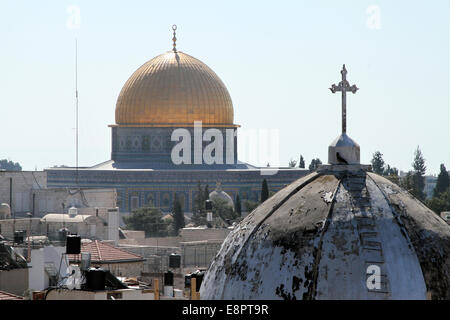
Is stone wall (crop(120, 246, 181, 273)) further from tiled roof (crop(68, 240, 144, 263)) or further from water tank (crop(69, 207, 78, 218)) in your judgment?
water tank (crop(69, 207, 78, 218))

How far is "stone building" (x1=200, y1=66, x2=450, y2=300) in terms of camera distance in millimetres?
8672

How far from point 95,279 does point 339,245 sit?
557 cm

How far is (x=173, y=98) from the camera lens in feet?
198

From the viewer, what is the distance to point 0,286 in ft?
56.8

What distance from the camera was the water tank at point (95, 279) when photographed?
45.8ft

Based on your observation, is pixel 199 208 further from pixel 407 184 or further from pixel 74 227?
pixel 407 184

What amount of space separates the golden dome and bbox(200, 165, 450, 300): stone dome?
5075 cm

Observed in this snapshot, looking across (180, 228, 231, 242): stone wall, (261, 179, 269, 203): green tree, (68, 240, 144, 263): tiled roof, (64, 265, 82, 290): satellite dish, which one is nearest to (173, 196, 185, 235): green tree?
(261, 179, 269, 203): green tree

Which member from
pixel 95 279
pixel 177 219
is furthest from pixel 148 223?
pixel 95 279

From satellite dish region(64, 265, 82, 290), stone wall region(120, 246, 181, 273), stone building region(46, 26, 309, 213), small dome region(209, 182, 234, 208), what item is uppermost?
stone building region(46, 26, 309, 213)

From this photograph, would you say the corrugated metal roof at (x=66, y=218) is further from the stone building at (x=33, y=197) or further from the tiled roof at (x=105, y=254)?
the tiled roof at (x=105, y=254)

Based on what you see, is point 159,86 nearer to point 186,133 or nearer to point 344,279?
point 186,133

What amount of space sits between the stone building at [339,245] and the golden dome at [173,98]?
5071cm
